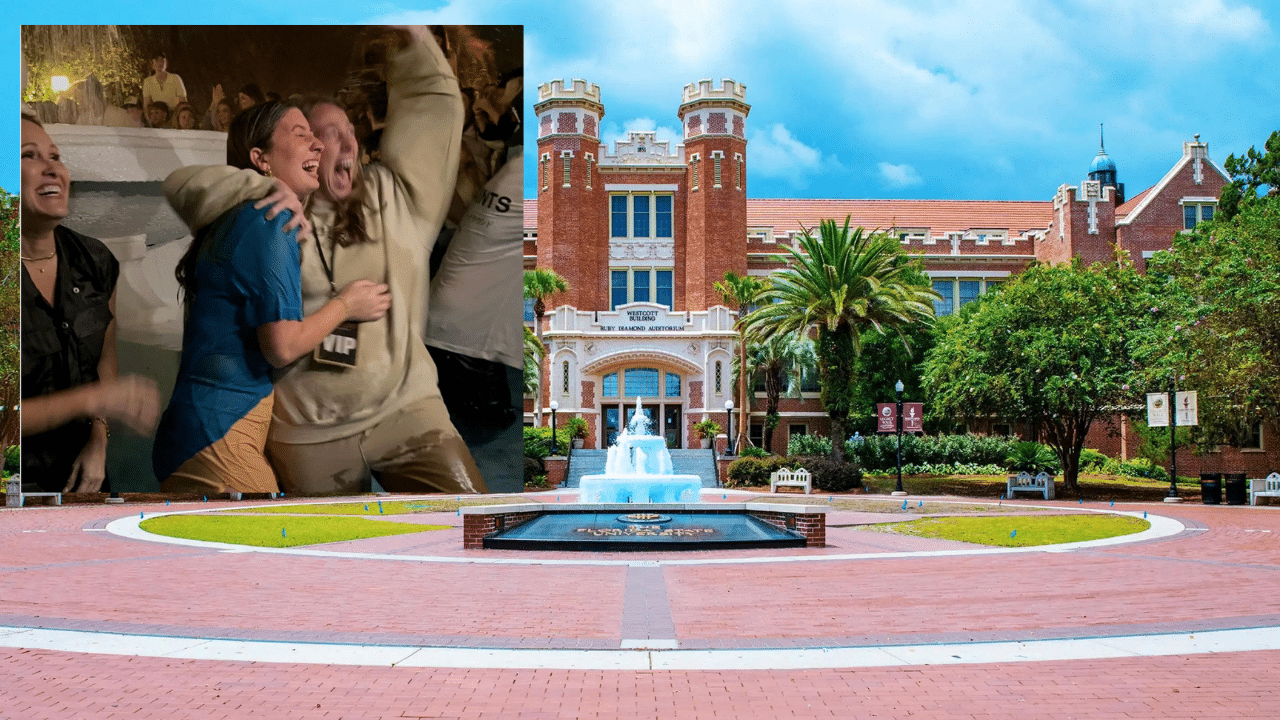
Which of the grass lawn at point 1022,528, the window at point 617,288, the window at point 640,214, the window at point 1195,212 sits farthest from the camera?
the window at point 1195,212

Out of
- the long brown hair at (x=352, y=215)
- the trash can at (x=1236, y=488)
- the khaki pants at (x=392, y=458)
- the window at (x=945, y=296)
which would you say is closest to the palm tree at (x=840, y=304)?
the trash can at (x=1236, y=488)

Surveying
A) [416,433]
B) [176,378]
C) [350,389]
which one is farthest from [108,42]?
[416,433]

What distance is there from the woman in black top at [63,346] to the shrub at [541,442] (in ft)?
46.1

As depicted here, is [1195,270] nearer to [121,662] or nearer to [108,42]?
[121,662]

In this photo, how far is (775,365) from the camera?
4584 cm

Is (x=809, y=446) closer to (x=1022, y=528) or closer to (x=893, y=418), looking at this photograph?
(x=893, y=418)

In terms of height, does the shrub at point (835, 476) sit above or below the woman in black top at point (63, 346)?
below

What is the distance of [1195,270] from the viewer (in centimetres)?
3073

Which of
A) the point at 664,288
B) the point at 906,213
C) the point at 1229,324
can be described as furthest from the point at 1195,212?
the point at 664,288

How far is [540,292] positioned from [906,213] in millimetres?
25795

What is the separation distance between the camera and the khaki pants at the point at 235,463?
33219 mm

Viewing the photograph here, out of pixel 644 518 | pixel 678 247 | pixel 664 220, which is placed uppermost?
pixel 664 220

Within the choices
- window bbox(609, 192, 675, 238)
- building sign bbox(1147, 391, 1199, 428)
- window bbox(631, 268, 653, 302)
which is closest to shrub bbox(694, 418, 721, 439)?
window bbox(631, 268, 653, 302)

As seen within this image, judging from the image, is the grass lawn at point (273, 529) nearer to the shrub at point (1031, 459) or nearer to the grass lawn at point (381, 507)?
the grass lawn at point (381, 507)
